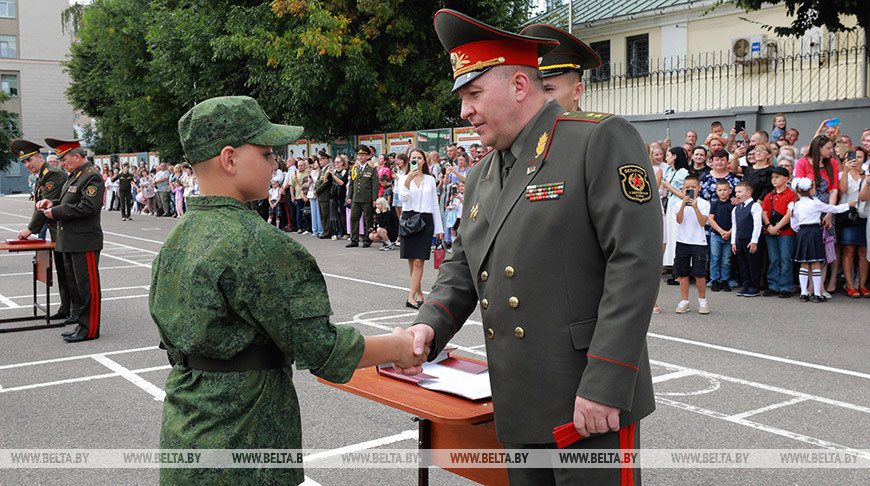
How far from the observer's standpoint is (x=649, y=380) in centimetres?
254

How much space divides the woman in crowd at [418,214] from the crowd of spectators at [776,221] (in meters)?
3.25

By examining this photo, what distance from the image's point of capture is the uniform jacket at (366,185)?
1800 centimetres

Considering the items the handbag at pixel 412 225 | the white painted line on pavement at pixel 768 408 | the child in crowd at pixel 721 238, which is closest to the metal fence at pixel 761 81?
the child in crowd at pixel 721 238

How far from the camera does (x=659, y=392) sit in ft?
20.1

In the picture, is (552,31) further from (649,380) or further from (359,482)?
(359,482)

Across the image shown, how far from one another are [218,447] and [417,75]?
74.0 feet

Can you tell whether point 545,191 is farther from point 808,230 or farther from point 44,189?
point 808,230

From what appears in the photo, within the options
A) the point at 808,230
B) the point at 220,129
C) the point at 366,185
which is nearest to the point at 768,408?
the point at 220,129

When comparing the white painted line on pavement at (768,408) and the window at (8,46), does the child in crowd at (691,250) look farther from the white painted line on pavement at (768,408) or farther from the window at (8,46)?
the window at (8,46)

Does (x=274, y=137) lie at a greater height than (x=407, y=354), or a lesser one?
greater

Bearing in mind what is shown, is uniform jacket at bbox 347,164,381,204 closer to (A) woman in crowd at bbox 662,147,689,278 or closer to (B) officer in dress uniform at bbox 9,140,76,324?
(A) woman in crowd at bbox 662,147,689,278

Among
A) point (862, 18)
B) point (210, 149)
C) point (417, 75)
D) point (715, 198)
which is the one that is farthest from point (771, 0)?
point (210, 149)

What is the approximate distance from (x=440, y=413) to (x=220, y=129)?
1173mm

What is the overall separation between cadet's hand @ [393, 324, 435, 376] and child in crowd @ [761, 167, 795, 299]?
9.24 m
